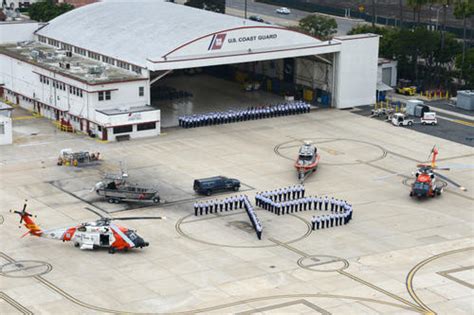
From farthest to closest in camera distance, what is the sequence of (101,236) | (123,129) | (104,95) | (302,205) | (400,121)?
(400,121)
(104,95)
(123,129)
(302,205)
(101,236)

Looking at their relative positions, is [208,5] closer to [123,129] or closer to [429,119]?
[429,119]

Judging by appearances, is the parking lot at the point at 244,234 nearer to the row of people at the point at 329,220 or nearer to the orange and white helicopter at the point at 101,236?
the row of people at the point at 329,220

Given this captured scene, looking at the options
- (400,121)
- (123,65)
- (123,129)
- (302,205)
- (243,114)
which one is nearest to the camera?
(302,205)

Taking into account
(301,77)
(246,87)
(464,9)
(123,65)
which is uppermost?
(464,9)

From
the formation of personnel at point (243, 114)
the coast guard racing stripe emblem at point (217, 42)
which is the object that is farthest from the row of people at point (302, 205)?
the coast guard racing stripe emblem at point (217, 42)


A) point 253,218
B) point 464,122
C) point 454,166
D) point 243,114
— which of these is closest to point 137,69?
point 243,114

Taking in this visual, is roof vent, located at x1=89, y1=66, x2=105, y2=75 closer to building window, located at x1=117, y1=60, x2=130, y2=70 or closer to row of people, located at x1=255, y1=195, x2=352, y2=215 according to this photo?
building window, located at x1=117, y1=60, x2=130, y2=70

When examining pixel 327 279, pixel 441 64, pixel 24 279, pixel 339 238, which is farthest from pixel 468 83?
pixel 24 279
